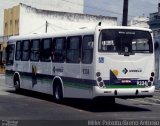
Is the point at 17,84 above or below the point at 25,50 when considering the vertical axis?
below

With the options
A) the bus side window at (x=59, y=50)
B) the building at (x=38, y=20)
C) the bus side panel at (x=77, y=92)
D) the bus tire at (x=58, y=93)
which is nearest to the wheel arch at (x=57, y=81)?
the bus tire at (x=58, y=93)

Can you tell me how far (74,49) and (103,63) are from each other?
73.9 inches

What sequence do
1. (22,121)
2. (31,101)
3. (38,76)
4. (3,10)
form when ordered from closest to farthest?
(22,121) < (31,101) < (38,76) < (3,10)

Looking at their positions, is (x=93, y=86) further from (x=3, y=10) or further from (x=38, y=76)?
(x=3, y=10)

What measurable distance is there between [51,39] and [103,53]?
411 cm

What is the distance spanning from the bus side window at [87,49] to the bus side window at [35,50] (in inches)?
179

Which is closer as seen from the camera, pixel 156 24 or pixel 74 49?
pixel 74 49

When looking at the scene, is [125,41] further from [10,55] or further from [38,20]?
[38,20]

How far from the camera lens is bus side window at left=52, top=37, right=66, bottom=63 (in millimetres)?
19531

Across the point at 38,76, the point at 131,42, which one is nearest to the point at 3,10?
the point at 38,76

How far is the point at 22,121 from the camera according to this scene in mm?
13672

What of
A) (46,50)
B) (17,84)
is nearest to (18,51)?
(17,84)

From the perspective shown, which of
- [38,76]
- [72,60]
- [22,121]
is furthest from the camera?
[38,76]

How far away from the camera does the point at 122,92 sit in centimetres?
1723
